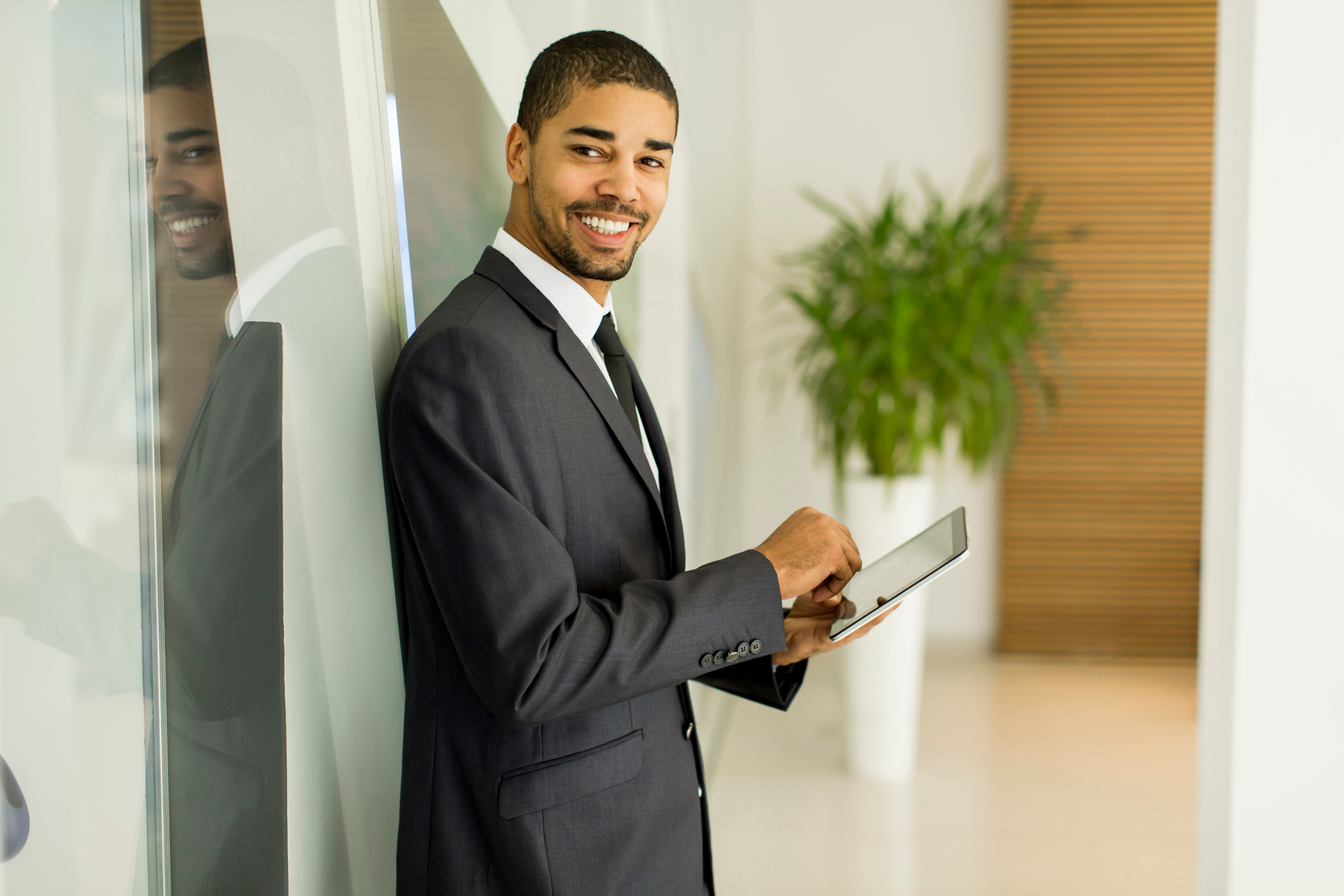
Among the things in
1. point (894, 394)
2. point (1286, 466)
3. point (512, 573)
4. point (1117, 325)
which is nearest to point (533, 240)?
point (512, 573)

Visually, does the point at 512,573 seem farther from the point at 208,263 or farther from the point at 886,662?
the point at 886,662

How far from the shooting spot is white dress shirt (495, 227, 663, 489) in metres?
1.04

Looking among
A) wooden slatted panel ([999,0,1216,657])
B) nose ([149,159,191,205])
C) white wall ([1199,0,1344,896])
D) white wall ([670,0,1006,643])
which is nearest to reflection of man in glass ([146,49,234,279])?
nose ([149,159,191,205])

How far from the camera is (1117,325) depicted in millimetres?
4215

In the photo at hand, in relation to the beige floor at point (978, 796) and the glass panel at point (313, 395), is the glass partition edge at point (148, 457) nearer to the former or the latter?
the glass panel at point (313, 395)

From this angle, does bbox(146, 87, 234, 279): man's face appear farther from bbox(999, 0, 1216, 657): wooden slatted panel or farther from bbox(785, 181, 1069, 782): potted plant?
bbox(999, 0, 1216, 657): wooden slatted panel

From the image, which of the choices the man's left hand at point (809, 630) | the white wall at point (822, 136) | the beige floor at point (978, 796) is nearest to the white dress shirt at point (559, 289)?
the man's left hand at point (809, 630)

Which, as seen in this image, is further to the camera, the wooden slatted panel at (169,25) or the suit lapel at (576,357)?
the suit lapel at (576,357)

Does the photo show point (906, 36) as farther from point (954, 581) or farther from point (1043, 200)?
point (954, 581)

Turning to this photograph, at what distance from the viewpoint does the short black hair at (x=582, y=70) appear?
1.02 m

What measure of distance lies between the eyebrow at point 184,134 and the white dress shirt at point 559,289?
36cm

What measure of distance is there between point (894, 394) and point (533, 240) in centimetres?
216

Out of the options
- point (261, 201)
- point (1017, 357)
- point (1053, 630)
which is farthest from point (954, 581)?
point (261, 201)

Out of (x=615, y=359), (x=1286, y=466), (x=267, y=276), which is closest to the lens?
(x=267, y=276)
